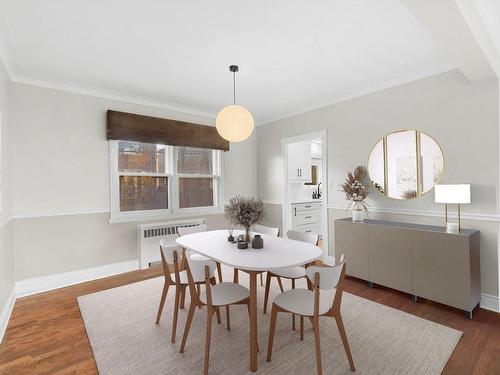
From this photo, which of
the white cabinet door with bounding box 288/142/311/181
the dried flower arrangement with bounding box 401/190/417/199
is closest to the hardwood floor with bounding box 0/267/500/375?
the dried flower arrangement with bounding box 401/190/417/199

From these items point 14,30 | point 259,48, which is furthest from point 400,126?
point 14,30

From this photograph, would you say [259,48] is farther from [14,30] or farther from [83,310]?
[83,310]

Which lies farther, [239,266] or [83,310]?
[83,310]

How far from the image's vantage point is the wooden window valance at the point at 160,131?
3.70 m

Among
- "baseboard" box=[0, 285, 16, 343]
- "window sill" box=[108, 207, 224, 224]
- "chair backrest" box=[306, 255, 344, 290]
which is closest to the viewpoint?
"chair backrest" box=[306, 255, 344, 290]

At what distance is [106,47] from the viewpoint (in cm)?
252

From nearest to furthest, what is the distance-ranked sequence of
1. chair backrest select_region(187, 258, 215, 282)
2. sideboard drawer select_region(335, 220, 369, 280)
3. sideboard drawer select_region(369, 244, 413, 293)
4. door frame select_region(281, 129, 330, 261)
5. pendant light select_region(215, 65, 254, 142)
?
chair backrest select_region(187, 258, 215, 282) → pendant light select_region(215, 65, 254, 142) → sideboard drawer select_region(369, 244, 413, 293) → sideboard drawer select_region(335, 220, 369, 280) → door frame select_region(281, 129, 330, 261)

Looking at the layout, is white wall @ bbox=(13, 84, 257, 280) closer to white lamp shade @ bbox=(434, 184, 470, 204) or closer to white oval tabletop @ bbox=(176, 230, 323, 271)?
white oval tabletop @ bbox=(176, 230, 323, 271)

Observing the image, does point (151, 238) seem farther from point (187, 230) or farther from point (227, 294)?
point (227, 294)

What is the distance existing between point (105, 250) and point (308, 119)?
12.3 feet

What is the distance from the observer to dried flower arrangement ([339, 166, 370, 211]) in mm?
3504

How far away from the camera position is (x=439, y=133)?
300cm

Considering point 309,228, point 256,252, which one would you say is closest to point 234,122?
point 256,252

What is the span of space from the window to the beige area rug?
155cm
